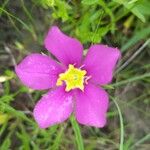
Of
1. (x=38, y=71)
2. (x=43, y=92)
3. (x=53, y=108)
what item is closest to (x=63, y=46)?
(x=38, y=71)

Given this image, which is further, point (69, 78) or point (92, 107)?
point (69, 78)

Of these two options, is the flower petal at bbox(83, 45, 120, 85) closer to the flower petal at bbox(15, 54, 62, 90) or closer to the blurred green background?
the flower petal at bbox(15, 54, 62, 90)

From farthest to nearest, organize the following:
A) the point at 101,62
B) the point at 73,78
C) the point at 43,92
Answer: the point at 43,92 → the point at 73,78 → the point at 101,62

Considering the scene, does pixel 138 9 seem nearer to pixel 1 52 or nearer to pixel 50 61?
pixel 50 61

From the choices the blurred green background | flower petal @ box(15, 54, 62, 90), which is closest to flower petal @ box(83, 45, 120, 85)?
flower petal @ box(15, 54, 62, 90)

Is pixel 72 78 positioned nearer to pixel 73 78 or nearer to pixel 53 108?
pixel 73 78
